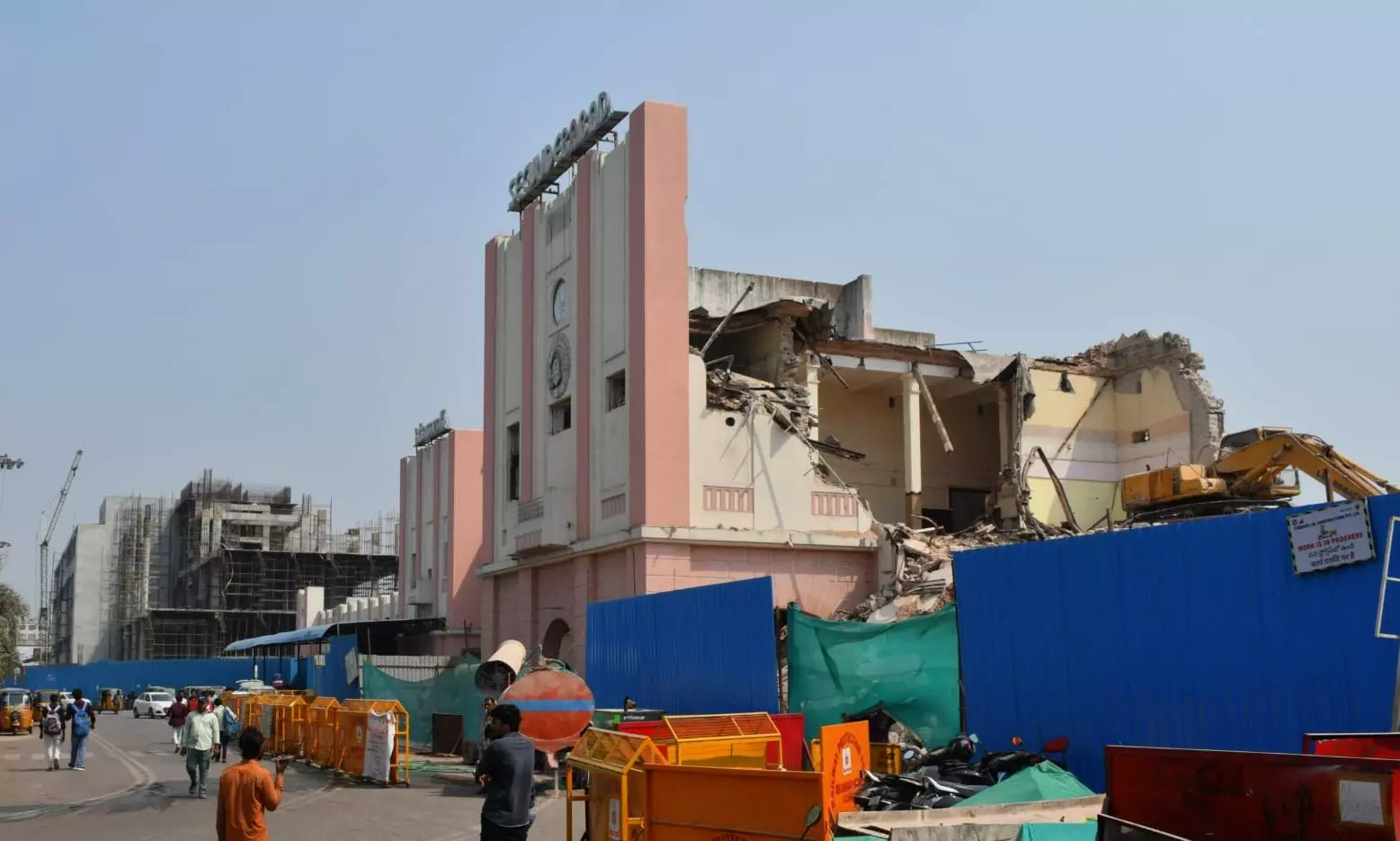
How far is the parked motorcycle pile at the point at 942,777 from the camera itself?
11492 mm

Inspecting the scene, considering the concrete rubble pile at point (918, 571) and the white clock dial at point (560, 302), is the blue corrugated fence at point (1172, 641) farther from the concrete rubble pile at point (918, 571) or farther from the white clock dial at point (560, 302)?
the white clock dial at point (560, 302)

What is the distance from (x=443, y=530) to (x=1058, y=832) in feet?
152

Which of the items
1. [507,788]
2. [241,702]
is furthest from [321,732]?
[507,788]

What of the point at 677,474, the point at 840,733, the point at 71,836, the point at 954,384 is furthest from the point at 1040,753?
the point at 954,384

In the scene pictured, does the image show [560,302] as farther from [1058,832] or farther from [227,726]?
[1058,832]

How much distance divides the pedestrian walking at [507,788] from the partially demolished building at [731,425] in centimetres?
1762

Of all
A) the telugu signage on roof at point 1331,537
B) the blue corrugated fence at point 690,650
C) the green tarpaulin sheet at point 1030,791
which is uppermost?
the telugu signage on roof at point 1331,537

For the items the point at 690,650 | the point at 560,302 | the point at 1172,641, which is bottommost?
the point at 690,650

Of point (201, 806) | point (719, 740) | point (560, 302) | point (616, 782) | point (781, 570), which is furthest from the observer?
point (560, 302)

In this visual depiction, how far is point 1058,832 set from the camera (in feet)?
26.2

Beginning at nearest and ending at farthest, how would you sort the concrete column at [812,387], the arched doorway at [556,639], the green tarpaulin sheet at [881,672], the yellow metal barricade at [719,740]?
the yellow metal barricade at [719,740] → the green tarpaulin sheet at [881,672] → the concrete column at [812,387] → the arched doorway at [556,639]

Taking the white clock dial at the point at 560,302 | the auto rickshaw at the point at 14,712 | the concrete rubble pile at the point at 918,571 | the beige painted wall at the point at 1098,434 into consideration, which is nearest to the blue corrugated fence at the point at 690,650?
the concrete rubble pile at the point at 918,571

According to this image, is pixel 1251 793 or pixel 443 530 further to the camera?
pixel 443 530

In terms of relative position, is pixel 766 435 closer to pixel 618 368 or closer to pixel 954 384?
pixel 618 368
